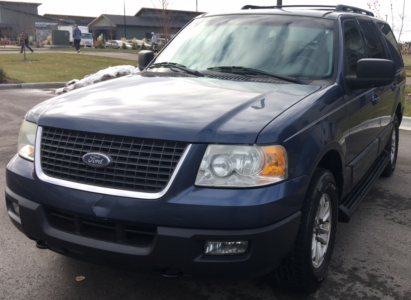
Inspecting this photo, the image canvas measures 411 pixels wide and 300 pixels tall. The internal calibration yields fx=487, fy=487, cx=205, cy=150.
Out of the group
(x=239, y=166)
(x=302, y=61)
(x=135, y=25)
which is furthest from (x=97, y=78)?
(x=135, y=25)

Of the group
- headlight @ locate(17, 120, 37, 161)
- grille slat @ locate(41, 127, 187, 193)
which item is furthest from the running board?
headlight @ locate(17, 120, 37, 161)

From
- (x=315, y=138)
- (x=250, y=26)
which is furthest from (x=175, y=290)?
(x=250, y=26)

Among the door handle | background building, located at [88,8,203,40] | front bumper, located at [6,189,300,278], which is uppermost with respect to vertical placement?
background building, located at [88,8,203,40]

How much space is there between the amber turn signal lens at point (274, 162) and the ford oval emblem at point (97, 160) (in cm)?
83

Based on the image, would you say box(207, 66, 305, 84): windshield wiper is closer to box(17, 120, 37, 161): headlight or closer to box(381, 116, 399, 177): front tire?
box(17, 120, 37, 161): headlight

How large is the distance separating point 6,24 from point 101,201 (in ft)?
240

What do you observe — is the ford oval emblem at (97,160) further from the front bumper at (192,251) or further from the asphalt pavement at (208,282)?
the asphalt pavement at (208,282)

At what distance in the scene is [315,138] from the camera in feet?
9.59

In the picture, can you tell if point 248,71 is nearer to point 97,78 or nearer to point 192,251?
point 192,251

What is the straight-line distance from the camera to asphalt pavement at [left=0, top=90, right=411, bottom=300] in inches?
124

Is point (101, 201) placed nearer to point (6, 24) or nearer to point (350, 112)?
point (350, 112)

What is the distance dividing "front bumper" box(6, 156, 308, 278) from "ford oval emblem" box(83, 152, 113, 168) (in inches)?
6.4

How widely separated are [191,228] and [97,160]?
2.12 feet

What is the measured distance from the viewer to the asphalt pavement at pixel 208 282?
314cm
